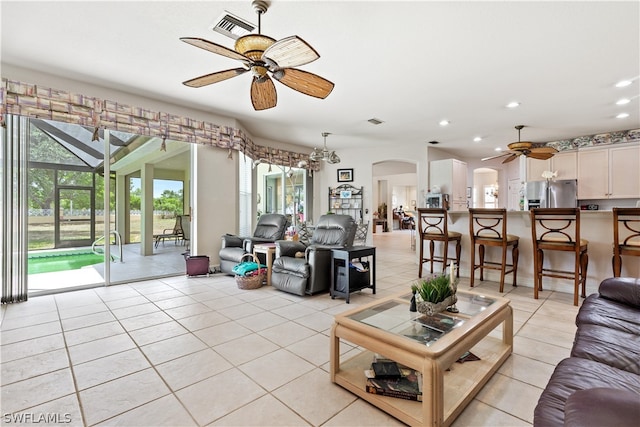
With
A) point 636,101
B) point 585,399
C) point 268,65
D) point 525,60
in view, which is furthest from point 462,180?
point 585,399

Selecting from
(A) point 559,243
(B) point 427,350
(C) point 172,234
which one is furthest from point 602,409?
(C) point 172,234

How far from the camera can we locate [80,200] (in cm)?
416

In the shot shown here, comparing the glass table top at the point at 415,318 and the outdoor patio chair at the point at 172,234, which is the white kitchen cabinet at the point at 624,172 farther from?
the outdoor patio chair at the point at 172,234

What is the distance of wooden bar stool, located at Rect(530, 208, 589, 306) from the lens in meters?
3.21

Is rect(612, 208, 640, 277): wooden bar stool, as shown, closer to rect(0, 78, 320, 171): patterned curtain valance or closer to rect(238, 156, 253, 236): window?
rect(0, 78, 320, 171): patterned curtain valance

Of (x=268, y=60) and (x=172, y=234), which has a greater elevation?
(x=268, y=60)

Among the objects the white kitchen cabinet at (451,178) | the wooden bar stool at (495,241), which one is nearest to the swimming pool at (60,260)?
the wooden bar stool at (495,241)

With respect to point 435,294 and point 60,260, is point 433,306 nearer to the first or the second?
point 435,294

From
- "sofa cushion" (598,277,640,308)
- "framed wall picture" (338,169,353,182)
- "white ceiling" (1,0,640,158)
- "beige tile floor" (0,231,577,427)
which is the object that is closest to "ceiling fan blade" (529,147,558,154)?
"white ceiling" (1,0,640,158)

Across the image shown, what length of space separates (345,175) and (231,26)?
577cm

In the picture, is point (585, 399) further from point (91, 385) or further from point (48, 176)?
point (48, 176)

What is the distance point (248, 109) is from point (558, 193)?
660 centimetres

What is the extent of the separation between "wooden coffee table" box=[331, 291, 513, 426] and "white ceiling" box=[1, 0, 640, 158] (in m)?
2.28

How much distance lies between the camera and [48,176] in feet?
12.6
